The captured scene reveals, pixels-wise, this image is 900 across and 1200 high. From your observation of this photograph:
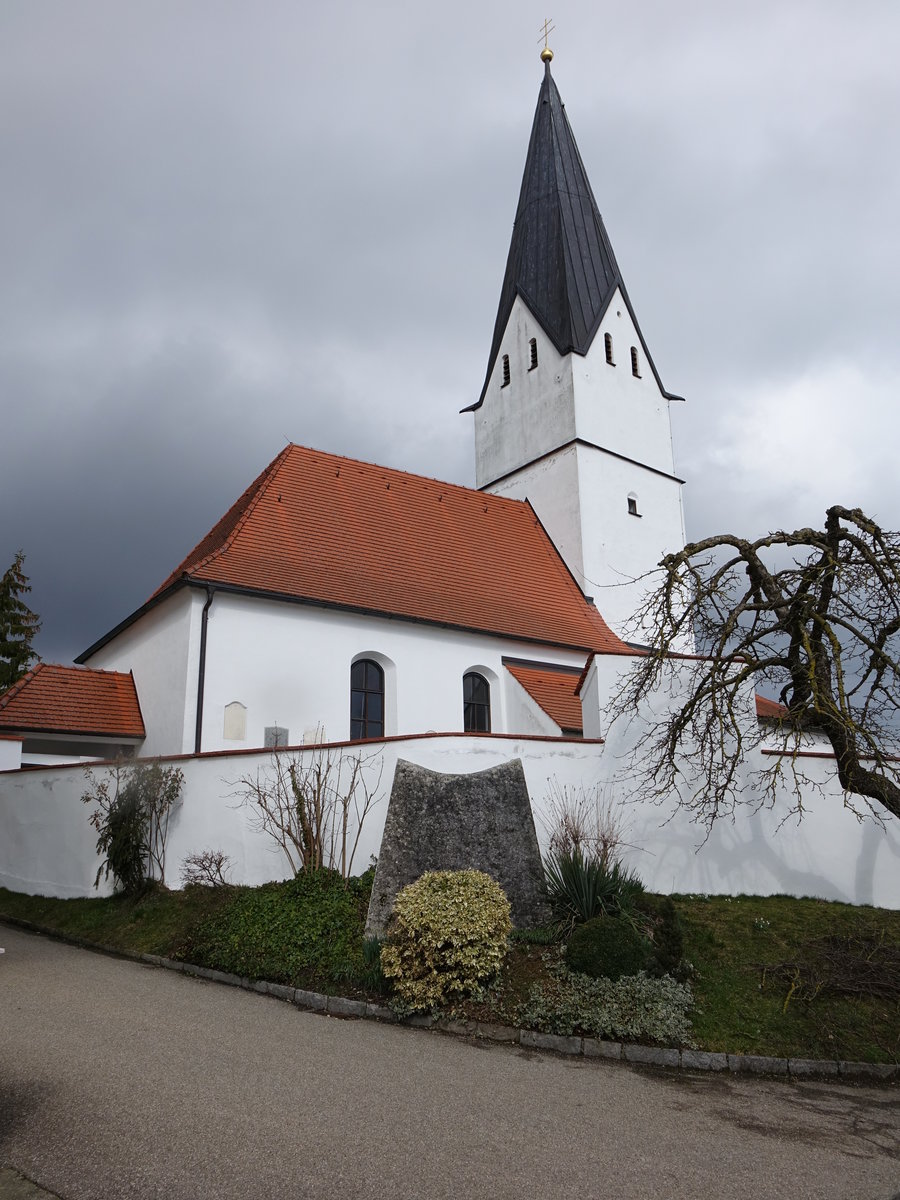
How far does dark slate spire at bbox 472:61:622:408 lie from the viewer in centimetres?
2644

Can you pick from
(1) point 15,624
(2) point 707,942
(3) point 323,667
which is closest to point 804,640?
(2) point 707,942

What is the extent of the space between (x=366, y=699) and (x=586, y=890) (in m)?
8.27

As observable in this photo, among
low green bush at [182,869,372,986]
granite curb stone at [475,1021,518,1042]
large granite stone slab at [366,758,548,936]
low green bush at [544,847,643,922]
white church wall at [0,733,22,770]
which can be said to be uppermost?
white church wall at [0,733,22,770]

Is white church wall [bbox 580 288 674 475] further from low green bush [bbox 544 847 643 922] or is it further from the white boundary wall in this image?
low green bush [bbox 544 847 643 922]

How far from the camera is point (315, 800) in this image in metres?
11.6

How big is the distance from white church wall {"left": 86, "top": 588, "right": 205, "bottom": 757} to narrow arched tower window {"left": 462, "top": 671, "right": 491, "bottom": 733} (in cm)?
564

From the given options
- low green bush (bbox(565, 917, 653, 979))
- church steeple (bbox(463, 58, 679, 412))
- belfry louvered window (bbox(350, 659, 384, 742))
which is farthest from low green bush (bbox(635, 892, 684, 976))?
church steeple (bbox(463, 58, 679, 412))

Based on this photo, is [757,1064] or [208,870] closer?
[757,1064]

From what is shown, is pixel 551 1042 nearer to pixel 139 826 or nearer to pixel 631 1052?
pixel 631 1052

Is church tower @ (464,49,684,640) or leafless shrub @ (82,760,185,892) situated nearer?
leafless shrub @ (82,760,185,892)

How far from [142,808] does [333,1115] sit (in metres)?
7.51

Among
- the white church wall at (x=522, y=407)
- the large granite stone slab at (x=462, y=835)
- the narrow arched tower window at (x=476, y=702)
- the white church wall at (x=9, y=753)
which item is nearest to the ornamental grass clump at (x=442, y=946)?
the large granite stone slab at (x=462, y=835)

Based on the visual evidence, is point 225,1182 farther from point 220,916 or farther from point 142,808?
point 142,808

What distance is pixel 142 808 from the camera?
40.6 ft
